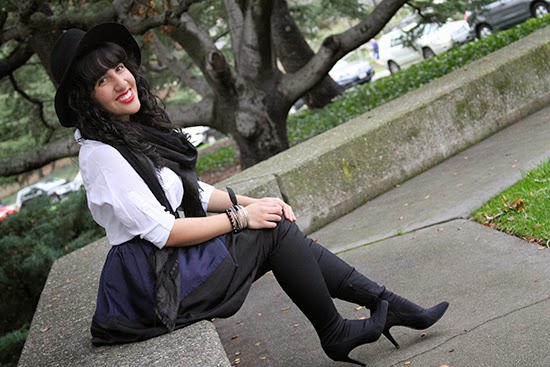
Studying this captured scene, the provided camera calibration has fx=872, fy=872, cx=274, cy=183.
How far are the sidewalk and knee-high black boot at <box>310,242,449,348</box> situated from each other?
14 centimetres

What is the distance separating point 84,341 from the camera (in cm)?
406

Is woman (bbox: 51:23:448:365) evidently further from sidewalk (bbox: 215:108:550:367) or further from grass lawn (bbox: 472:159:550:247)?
grass lawn (bbox: 472:159:550:247)

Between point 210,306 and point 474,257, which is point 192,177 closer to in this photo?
point 210,306

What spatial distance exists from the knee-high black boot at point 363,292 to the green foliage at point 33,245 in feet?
13.0

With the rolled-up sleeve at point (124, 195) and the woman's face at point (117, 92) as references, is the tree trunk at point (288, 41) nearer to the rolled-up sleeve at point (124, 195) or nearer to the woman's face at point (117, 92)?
the woman's face at point (117, 92)

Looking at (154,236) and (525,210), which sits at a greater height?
(154,236)

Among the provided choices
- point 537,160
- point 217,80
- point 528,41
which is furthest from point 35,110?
point 537,160

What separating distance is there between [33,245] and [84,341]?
159 inches

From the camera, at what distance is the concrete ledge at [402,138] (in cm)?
702

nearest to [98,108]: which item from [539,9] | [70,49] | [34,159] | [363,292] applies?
[70,49]

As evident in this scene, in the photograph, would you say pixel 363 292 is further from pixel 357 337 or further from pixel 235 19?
pixel 235 19

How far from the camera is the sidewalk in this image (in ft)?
12.9

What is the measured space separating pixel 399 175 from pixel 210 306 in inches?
161

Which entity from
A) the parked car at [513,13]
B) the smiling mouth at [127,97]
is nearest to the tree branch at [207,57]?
the smiling mouth at [127,97]
